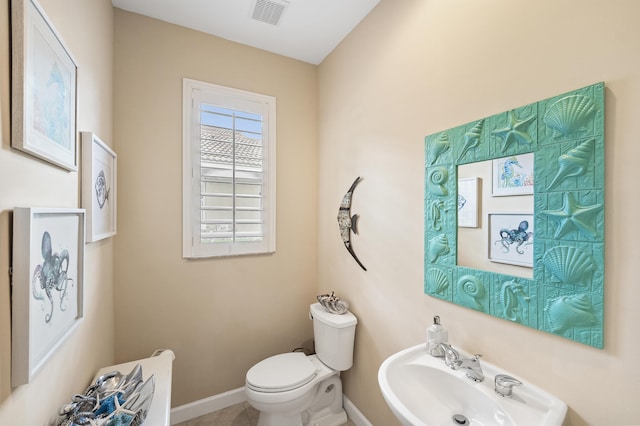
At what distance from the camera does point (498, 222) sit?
105 centimetres

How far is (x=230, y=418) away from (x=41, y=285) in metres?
1.70

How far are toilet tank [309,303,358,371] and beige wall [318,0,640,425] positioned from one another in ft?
0.26

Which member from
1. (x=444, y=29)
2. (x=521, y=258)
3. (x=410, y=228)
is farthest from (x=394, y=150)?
(x=521, y=258)

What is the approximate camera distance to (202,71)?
6.26 ft

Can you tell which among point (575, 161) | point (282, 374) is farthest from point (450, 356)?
point (282, 374)

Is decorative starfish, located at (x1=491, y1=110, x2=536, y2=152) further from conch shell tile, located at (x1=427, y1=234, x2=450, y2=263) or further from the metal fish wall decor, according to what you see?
the metal fish wall decor

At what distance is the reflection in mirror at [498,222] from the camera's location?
0.96 meters

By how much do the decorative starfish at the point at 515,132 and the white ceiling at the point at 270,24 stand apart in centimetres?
122

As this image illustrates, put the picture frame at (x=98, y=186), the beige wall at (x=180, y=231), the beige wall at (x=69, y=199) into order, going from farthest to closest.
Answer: the beige wall at (x=180, y=231) < the picture frame at (x=98, y=186) < the beige wall at (x=69, y=199)

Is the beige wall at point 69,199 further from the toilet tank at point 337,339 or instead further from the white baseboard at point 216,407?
the toilet tank at point 337,339

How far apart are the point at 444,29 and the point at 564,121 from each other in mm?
720

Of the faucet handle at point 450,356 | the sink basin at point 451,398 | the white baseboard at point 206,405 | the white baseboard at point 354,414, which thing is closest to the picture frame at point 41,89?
the sink basin at point 451,398

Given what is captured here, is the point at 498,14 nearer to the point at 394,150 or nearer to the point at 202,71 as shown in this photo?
the point at 394,150

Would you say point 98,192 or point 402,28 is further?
point 402,28
